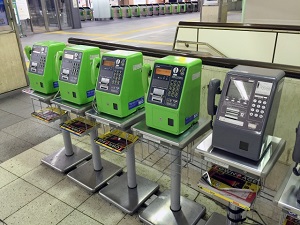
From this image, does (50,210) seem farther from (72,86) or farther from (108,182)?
(72,86)

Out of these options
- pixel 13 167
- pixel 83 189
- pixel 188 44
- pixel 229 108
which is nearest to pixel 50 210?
pixel 83 189

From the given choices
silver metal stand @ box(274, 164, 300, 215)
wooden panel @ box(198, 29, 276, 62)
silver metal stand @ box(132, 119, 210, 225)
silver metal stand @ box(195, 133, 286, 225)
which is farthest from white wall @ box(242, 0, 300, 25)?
silver metal stand @ box(274, 164, 300, 215)

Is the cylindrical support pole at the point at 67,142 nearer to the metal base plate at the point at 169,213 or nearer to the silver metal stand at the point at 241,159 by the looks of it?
the metal base plate at the point at 169,213

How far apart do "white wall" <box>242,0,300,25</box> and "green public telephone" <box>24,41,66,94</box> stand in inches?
161

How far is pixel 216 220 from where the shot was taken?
2139mm

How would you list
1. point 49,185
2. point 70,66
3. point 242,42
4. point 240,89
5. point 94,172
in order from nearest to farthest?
point 240,89 < point 70,66 < point 49,185 < point 94,172 < point 242,42

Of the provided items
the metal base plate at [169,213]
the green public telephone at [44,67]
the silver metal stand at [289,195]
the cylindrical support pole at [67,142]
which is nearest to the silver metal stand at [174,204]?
the metal base plate at [169,213]

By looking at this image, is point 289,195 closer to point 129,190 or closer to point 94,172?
point 129,190

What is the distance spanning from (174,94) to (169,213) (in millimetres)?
1154

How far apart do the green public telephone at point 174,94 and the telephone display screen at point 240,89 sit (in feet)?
0.99

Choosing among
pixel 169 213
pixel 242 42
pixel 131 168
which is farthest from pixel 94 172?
pixel 242 42

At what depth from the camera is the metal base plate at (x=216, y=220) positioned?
2.11 metres

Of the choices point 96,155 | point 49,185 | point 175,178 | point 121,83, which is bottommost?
point 49,185

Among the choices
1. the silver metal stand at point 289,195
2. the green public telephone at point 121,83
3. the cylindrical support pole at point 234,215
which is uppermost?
the green public telephone at point 121,83
